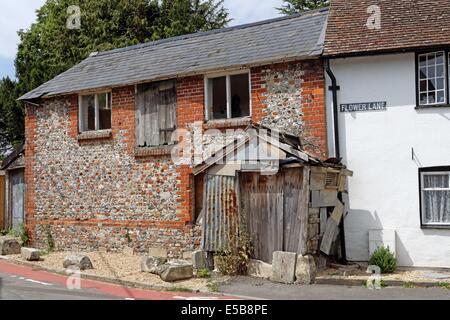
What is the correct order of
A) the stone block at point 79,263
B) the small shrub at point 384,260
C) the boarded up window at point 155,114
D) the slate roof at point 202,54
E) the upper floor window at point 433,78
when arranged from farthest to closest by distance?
the boarded up window at point 155,114, the slate roof at point 202,54, the stone block at point 79,263, the upper floor window at point 433,78, the small shrub at point 384,260

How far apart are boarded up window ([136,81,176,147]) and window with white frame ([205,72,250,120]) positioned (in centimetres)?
111

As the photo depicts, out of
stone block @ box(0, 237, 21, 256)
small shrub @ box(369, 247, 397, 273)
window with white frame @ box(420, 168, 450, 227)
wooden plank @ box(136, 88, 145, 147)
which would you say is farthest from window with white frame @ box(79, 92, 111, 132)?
window with white frame @ box(420, 168, 450, 227)

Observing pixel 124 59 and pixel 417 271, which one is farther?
pixel 124 59

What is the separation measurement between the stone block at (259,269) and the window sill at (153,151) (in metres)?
4.62

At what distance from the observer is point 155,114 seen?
15.7 m

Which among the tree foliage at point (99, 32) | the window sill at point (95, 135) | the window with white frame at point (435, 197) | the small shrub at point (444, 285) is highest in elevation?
the tree foliage at point (99, 32)

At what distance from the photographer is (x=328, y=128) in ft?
43.2

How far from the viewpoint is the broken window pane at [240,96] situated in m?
14.7

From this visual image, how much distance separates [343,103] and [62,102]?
9.27 m

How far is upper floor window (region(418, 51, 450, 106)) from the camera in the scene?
491 inches

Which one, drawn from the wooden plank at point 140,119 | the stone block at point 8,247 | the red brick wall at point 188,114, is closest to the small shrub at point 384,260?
the red brick wall at point 188,114

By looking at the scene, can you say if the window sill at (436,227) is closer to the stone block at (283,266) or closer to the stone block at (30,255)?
the stone block at (283,266)
